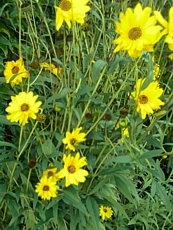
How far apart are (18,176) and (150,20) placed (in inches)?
22.8

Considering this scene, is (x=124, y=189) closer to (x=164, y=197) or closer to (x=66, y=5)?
(x=164, y=197)

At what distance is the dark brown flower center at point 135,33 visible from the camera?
2.60 feet

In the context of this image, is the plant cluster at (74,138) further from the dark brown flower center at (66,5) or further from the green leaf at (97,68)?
the dark brown flower center at (66,5)

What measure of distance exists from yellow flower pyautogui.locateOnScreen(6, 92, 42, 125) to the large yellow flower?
0.84ft

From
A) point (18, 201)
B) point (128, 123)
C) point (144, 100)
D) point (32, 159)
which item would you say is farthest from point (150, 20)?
point (18, 201)

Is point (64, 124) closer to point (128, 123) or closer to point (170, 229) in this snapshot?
point (128, 123)

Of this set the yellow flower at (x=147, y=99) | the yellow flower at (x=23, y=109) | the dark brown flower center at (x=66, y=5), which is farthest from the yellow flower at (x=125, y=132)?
the dark brown flower center at (x=66, y=5)

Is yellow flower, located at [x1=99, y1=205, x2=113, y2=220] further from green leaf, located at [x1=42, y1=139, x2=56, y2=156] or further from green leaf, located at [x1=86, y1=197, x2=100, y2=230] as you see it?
green leaf, located at [x1=42, y1=139, x2=56, y2=156]

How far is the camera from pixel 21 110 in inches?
37.3

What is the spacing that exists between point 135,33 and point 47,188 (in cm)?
46

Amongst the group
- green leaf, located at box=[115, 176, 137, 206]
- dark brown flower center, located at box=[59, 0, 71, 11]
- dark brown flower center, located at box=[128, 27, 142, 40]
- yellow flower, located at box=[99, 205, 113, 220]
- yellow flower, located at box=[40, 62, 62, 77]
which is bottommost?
green leaf, located at box=[115, 176, 137, 206]

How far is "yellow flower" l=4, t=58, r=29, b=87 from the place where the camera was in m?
1.03

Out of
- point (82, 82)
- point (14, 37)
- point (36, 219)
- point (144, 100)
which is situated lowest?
point (36, 219)

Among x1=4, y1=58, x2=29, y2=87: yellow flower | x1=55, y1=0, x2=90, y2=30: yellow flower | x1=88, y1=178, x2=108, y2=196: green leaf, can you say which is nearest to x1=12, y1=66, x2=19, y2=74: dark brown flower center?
x1=4, y1=58, x2=29, y2=87: yellow flower
